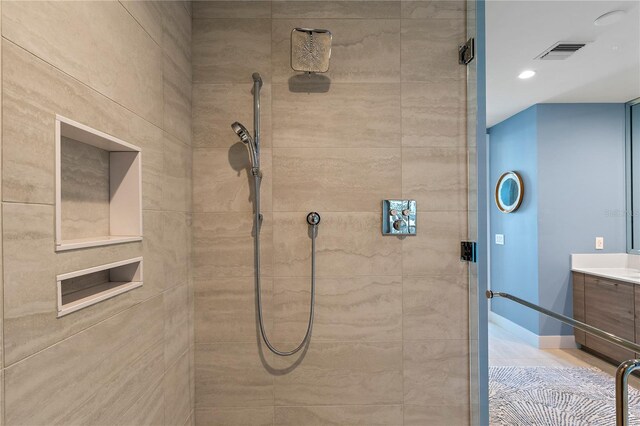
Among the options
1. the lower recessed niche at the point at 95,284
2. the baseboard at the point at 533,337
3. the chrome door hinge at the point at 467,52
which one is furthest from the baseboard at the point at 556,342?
the lower recessed niche at the point at 95,284

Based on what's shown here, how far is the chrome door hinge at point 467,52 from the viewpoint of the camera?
1513 mm

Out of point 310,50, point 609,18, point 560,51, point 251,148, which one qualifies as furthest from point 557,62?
point 251,148

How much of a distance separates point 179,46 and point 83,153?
30.7 inches

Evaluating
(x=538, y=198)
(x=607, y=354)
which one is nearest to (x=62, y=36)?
(x=538, y=198)

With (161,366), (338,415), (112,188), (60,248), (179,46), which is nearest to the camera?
(60,248)

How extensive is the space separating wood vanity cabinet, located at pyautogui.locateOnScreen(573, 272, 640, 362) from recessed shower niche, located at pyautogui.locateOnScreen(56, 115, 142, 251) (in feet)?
4.33

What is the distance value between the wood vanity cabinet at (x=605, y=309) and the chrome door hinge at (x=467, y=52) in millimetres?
1084

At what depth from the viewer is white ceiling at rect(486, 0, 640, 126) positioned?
788 mm

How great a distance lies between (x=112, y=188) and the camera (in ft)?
3.57

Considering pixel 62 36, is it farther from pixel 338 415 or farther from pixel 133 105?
pixel 338 415

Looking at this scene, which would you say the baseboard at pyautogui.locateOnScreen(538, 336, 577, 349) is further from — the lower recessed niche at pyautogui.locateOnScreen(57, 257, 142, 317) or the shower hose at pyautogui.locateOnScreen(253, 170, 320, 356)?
the lower recessed niche at pyautogui.locateOnScreen(57, 257, 142, 317)

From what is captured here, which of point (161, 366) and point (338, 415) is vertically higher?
point (161, 366)

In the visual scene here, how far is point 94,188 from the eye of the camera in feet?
3.32

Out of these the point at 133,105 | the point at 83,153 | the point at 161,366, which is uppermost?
the point at 133,105
